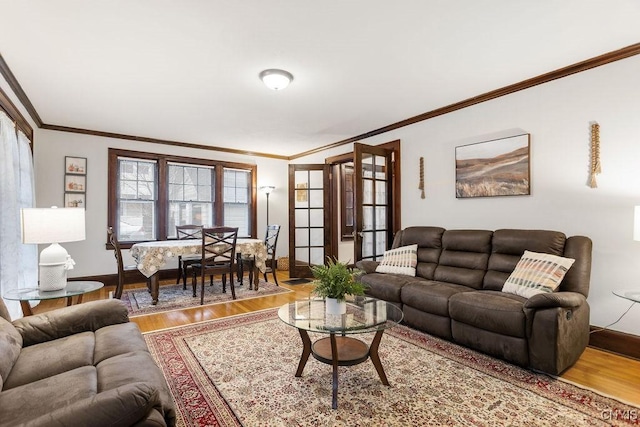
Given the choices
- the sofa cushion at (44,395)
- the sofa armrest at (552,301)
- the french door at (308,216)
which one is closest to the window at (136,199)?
the french door at (308,216)

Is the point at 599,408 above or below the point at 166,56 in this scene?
below

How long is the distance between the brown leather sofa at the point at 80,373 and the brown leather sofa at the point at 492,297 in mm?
2272

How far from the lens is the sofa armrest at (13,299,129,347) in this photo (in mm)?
1836

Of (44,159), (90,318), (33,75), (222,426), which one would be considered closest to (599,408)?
(222,426)

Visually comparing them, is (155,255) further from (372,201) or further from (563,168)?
(563,168)

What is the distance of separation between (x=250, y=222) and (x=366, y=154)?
313 centimetres

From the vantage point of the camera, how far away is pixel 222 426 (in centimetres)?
173

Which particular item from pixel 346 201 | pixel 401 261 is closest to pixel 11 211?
pixel 401 261

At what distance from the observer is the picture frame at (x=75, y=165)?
15.9 feet

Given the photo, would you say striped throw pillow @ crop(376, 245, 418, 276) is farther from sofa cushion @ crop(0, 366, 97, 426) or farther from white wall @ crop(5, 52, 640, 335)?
sofa cushion @ crop(0, 366, 97, 426)

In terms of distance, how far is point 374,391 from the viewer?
2059mm

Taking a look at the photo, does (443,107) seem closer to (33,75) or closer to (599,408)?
(599,408)

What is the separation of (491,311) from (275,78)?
107 inches

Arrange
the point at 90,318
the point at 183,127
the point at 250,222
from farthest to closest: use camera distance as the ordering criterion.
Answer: the point at 250,222, the point at 183,127, the point at 90,318
